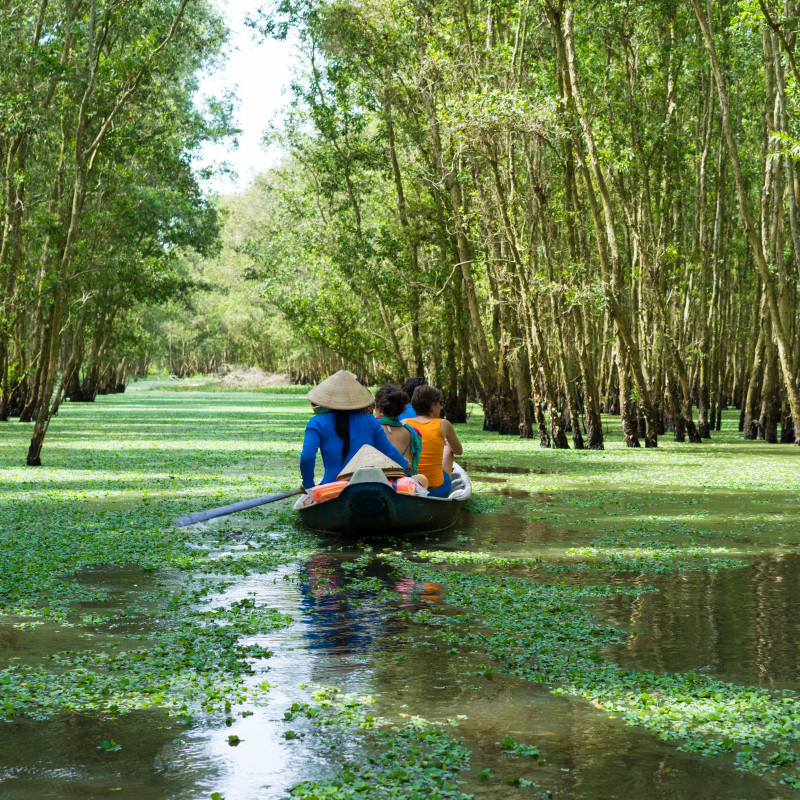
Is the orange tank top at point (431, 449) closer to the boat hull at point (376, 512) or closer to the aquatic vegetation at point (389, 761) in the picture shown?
the boat hull at point (376, 512)

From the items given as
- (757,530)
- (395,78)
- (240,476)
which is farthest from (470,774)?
(395,78)

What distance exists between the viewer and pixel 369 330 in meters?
39.8

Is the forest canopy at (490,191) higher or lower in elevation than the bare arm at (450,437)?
higher

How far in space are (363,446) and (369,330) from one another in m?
29.9

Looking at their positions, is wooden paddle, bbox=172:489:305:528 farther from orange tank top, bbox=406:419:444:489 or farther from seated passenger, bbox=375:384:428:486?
→ orange tank top, bbox=406:419:444:489

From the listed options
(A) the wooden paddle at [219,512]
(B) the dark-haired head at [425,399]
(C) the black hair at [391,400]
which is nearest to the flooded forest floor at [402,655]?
(A) the wooden paddle at [219,512]

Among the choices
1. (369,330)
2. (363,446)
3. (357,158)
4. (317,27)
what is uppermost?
(317,27)

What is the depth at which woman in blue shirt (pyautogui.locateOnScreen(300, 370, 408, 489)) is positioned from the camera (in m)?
10.2

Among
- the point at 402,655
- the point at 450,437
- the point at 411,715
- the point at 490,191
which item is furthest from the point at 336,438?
the point at 490,191

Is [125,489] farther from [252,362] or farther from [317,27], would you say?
[252,362]

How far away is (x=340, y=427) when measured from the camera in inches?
410

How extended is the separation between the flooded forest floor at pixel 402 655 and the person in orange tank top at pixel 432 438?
57 centimetres

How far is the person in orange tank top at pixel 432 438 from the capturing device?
11234 millimetres

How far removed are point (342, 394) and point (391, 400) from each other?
949 millimetres
